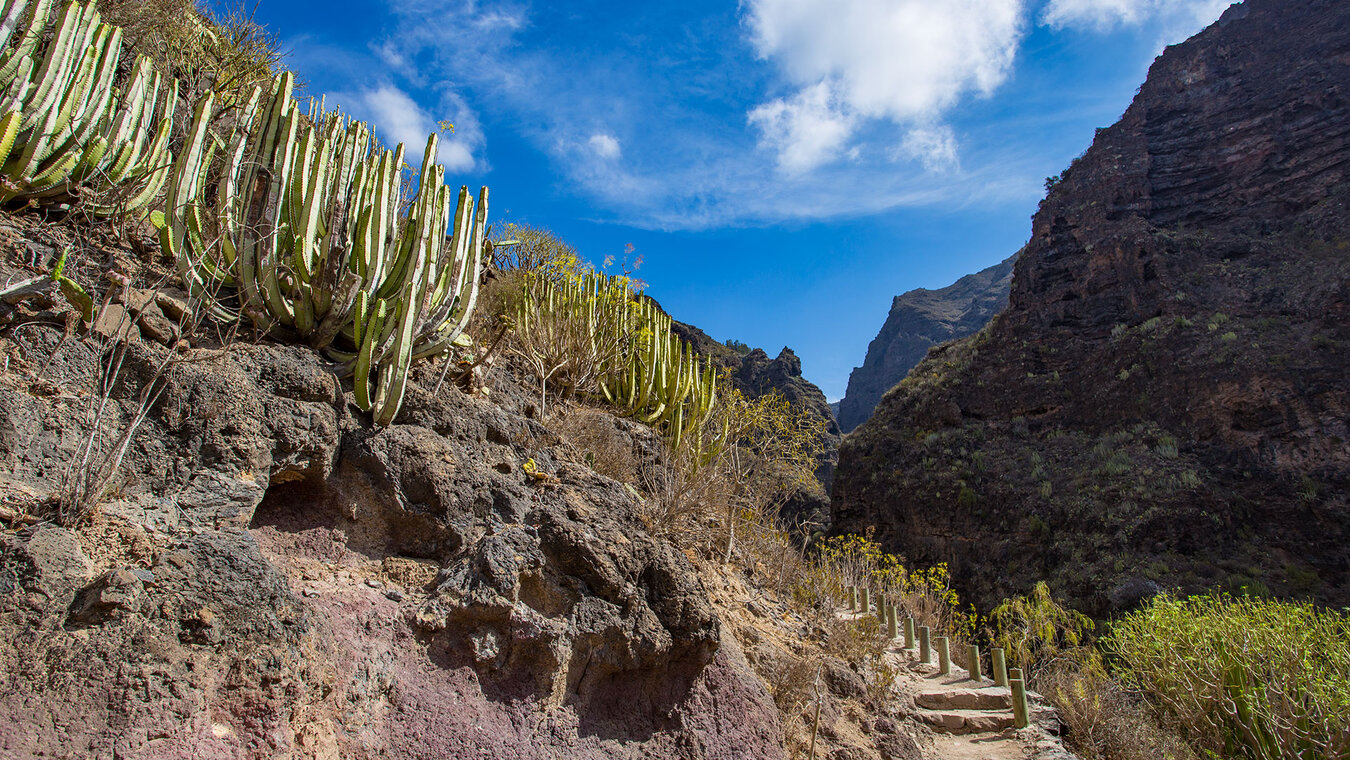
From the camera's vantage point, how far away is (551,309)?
585 centimetres

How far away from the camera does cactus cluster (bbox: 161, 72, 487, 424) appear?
2.93m

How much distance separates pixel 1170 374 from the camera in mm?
26719

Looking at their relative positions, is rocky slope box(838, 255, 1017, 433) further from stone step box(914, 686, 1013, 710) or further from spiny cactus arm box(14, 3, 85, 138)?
spiny cactus arm box(14, 3, 85, 138)

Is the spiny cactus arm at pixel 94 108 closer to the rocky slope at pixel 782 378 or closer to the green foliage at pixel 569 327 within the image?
the green foliage at pixel 569 327

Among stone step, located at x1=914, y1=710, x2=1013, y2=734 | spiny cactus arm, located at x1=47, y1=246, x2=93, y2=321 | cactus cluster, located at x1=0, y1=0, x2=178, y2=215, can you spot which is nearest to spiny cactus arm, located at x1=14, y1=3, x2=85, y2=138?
cactus cluster, located at x1=0, y1=0, x2=178, y2=215

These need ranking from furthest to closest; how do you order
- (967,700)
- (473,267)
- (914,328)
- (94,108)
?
1. (914,328)
2. (967,700)
3. (473,267)
4. (94,108)

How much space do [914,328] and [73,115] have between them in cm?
10786

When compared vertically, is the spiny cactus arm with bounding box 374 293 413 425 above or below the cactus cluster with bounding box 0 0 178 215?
below

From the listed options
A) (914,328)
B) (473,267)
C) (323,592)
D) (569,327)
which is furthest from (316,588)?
(914,328)

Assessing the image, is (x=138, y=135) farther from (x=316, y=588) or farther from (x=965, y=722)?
(x=965, y=722)

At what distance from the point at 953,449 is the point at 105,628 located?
1279 inches

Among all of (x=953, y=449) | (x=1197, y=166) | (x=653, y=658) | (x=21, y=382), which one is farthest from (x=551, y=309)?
(x=1197, y=166)

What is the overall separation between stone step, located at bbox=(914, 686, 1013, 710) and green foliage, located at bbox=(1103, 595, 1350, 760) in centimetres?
113

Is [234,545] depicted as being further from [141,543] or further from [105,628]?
[105,628]
